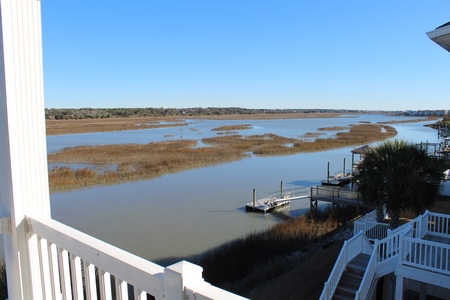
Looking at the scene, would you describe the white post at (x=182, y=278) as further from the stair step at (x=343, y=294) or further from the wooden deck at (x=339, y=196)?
the wooden deck at (x=339, y=196)

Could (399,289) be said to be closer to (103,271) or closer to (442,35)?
(442,35)

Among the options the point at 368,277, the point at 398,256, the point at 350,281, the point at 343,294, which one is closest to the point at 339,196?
the point at 350,281

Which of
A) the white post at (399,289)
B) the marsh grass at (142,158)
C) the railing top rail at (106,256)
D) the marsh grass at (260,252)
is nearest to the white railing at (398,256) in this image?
the white post at (399,289)

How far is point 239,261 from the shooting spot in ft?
43.0

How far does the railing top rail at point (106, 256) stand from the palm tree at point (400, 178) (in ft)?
40.0

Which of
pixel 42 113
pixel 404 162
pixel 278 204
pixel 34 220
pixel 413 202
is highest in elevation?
pixel 42 113

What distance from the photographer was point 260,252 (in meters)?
14.0

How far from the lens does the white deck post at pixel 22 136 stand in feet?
7.15

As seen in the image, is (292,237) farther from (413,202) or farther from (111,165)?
(111,165)

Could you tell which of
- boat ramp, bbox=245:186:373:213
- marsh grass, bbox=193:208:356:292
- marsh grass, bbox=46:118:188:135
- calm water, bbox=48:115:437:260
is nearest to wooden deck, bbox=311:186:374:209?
boat ramp, bbox=245:186:373:213

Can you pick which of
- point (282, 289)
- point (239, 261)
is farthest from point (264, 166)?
point (282, 289)

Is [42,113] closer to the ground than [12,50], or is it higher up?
closer to the ground

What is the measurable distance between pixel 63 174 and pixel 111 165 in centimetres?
587

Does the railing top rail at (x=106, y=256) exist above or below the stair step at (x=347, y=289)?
above
